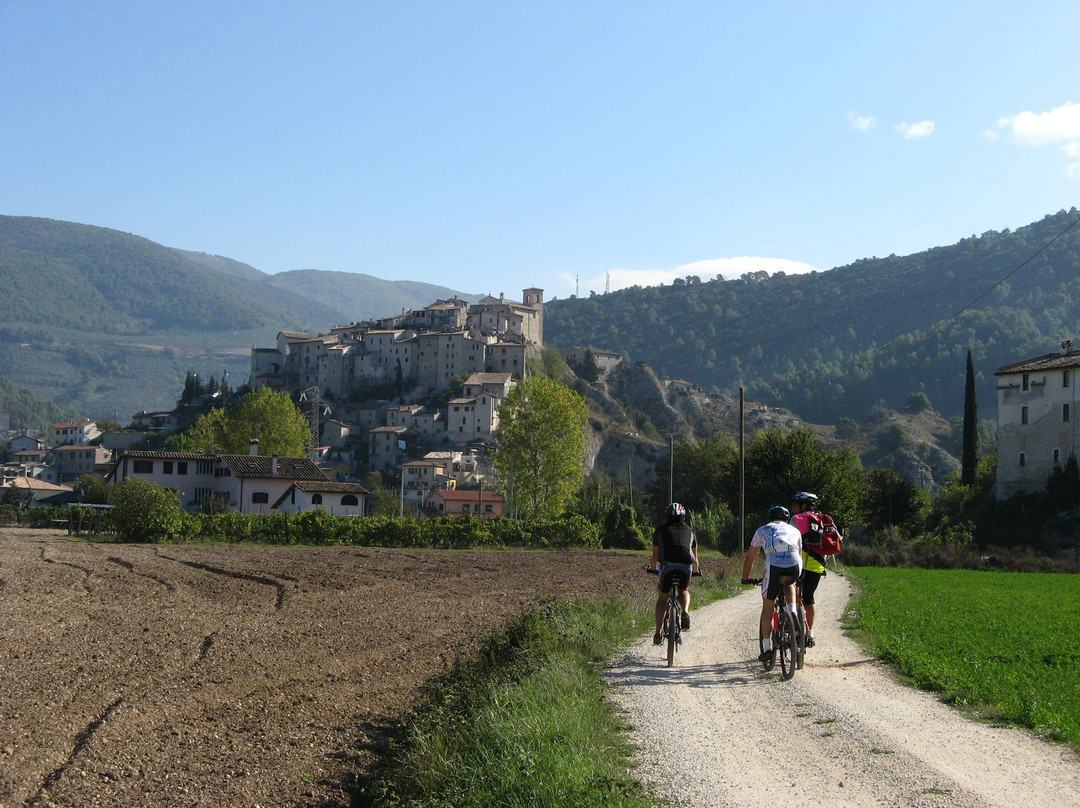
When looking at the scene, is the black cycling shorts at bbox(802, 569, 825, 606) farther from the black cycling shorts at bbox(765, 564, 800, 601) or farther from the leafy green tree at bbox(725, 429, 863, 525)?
the leafy green tree at bbox(725, 429, 863, 525)

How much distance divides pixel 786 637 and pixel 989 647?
400 centimetres

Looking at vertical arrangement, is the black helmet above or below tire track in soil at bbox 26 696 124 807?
above

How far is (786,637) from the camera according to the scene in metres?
11.1

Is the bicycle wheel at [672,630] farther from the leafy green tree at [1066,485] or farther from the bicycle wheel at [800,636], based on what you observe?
the leafy green tree at [1066,485]

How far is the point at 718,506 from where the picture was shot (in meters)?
64.1

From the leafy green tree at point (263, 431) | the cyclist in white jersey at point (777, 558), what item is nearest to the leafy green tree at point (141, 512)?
the cyclist in white jersey at point (777, 558)

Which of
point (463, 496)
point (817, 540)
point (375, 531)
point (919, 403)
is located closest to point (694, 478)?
point (463, 496)

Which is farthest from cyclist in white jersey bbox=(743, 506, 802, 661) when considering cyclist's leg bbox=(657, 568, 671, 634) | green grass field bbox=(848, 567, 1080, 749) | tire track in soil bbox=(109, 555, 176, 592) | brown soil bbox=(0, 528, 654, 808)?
tire track in soil bbox=(109, 555, 176, 592)

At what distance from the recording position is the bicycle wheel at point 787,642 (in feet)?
35.9

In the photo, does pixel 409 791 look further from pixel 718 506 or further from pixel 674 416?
pixel 674 416

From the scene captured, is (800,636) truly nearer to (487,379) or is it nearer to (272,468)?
(272,468)

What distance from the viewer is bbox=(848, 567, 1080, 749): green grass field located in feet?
30.6

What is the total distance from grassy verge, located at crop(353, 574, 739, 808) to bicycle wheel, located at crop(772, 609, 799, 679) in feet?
6.86

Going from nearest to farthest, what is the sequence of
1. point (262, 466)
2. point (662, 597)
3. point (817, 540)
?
point (817, 540) → point (662, 597) → point (262, 466)
